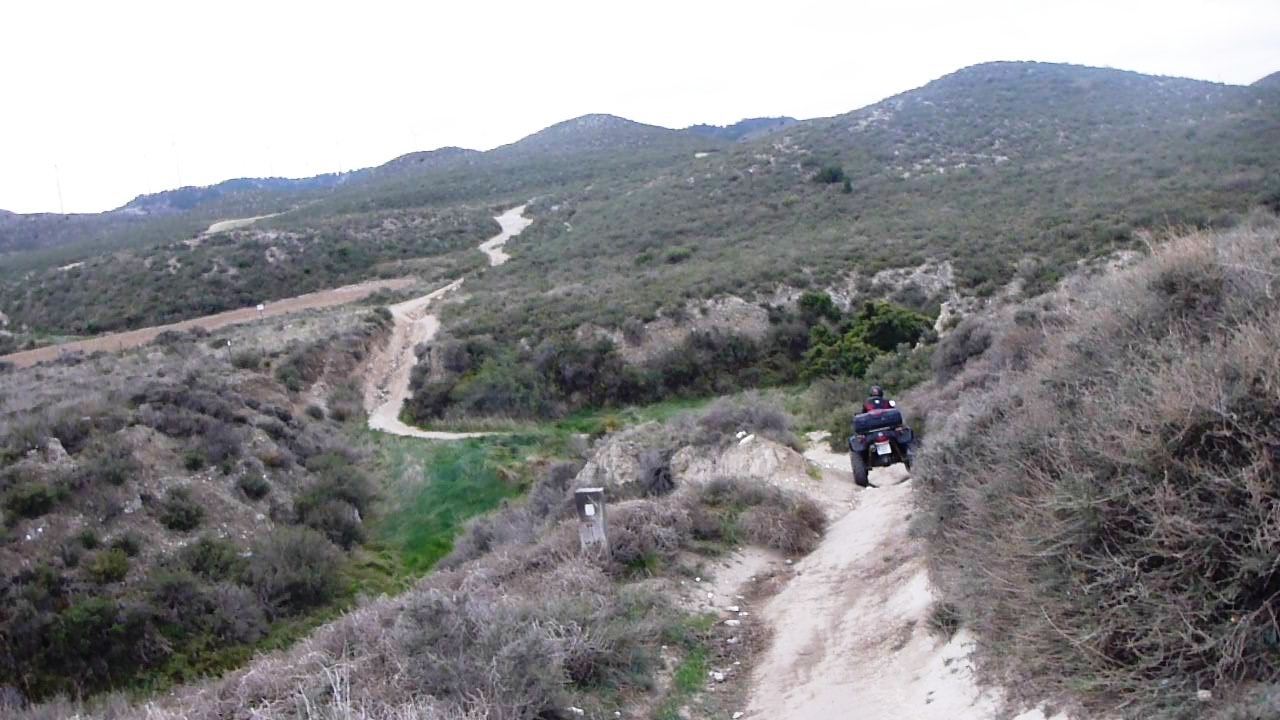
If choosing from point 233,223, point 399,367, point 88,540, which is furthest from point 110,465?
point 233,223

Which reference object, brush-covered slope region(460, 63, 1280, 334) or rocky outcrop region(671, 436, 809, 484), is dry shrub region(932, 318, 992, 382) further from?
brush-covered slope region(460, 63, 1280, 334)

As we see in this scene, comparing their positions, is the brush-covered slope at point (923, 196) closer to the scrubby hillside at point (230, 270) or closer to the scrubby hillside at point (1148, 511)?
the scrubby hillside at point (230, 270)

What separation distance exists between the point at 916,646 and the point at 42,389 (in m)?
24.7

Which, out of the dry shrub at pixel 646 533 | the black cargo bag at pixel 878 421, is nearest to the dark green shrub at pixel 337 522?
the dry shrub at pixel 646 533

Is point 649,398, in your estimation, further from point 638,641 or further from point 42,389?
point 638,641

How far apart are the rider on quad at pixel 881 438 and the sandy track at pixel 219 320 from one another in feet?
108

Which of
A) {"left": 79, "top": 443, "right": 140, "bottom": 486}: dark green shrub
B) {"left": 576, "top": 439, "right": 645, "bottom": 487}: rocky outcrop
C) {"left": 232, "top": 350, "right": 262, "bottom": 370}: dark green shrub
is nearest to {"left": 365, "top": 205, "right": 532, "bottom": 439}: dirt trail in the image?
{"left": 232, "top": 350, "right": 262, "bottom": 370}: dark green shrub

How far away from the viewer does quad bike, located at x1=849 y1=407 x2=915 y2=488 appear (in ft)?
43.5

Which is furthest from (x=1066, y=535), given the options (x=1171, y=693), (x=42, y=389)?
Result: (x=42, y=389)

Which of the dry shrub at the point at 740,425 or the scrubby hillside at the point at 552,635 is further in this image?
the dry shrub at the point at 740,425

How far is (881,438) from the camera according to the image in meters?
13.3

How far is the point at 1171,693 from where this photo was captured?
461 centimetres

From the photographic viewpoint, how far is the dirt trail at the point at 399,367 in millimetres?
28453

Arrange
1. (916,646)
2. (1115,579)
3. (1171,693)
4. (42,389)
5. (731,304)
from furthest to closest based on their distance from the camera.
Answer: (731,304)
(42,389)
(916,646)
(1115,579)
(1171,693)
